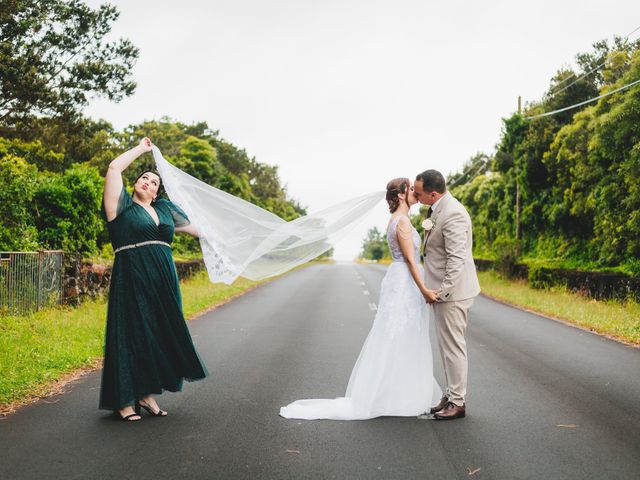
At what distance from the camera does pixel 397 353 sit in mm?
5992

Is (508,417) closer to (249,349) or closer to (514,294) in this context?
(249,349)

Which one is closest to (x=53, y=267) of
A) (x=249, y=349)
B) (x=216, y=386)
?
(x=249, y=349)

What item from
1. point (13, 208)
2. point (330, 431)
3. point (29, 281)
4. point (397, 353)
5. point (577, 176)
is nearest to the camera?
point (330, 431)

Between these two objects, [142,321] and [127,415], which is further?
[142,321]

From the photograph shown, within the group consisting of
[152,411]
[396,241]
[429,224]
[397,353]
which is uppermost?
[429,224]

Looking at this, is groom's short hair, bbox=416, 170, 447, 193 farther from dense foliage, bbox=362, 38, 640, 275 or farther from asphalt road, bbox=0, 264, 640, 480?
dense foliage, bbox=362, 38, 640, 275

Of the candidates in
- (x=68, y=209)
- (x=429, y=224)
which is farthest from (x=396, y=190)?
(x=68, y=209)

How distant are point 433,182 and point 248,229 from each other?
2332 millimetres

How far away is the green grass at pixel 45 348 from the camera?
21.8ft

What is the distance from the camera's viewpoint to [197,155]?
123 ft

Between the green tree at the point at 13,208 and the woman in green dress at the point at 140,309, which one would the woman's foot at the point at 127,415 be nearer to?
the woman in green dress at the point at 140,309

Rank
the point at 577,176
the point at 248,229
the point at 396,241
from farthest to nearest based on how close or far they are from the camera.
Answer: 1. the point at 577,176
2. the point at 248,229
3. the point at 396,241

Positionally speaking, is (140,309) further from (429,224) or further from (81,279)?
(81,279)

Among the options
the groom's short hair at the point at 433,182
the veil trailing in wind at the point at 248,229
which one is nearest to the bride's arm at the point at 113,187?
the veil trailing in wind at the point at 248,229
